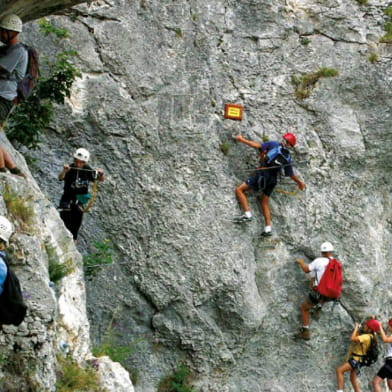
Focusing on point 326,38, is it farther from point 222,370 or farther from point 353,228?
point 222,370

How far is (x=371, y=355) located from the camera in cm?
1243

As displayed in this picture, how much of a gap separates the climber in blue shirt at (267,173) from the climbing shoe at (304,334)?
191 centimetres

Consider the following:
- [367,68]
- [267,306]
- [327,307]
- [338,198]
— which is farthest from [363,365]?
[367,68]

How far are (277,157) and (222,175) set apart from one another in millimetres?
1138

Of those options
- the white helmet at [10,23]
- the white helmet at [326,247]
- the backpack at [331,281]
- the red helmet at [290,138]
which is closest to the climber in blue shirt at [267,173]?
the red helmet at [290,138]

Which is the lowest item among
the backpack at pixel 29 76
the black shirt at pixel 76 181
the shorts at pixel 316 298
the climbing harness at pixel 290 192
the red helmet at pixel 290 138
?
the shorts at pixel 316 298

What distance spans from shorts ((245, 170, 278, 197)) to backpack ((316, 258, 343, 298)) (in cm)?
174

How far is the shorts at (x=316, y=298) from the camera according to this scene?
1259cm

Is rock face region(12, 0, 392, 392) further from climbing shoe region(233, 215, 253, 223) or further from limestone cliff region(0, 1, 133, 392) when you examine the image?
limestone cliff region(0, 1, 133, 392)

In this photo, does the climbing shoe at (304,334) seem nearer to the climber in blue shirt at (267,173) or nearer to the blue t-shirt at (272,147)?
the climber in blue shirt at (267,173)

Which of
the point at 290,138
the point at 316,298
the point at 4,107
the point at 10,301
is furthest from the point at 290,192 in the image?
the point at 10,301

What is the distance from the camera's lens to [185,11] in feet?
45.4

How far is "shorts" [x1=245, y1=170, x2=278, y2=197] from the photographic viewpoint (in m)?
12.5

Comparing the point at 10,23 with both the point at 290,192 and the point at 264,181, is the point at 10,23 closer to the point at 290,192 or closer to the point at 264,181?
the point at 264,181
